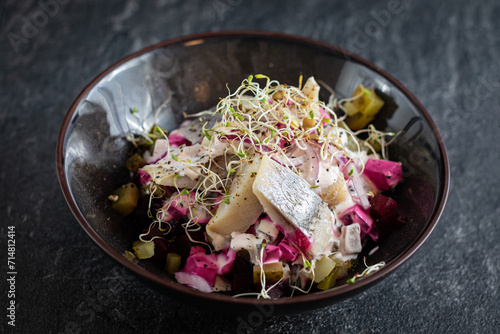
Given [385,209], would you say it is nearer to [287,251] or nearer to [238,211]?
[287,251]

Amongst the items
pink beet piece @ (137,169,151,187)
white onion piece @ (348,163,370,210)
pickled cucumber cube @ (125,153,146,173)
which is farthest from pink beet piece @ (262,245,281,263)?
pickled cucumber cube @ (125,153,146,173)

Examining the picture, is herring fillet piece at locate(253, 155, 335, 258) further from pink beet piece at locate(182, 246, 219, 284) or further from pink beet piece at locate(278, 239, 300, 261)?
pink beet piece at locate(182, 246, 219, 284)

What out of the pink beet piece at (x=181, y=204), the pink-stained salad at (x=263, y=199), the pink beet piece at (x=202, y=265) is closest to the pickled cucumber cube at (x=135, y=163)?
the pink-stained salad at (x=263, y=199)

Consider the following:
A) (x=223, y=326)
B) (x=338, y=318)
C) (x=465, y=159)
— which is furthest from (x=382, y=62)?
(x=223, y=326)

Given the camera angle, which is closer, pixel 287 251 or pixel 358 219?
pixel 287 251

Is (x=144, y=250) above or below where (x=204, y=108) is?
below

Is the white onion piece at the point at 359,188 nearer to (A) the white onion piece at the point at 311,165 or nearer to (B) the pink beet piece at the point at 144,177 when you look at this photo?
(A) the white onion piece at the point at 311,165

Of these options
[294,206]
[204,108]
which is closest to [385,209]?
[294,206]
